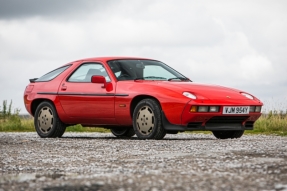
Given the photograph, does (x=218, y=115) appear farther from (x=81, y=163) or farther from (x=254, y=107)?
(x=81, y=163)

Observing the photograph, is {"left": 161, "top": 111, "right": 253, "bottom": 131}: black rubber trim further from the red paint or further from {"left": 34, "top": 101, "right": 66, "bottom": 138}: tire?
{"left": 34, "top": 101, "right": 66, "bottom": 138}: tire

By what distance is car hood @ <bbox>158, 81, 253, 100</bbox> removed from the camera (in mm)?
10181

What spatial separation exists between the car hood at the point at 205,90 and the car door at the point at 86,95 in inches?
43.9

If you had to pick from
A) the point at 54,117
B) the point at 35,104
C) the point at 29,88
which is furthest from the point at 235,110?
the point at 29,88

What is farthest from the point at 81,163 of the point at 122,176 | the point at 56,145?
the point at 56,145

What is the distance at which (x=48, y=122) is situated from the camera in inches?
477

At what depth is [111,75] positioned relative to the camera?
11.2m

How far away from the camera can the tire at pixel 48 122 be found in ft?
39.4

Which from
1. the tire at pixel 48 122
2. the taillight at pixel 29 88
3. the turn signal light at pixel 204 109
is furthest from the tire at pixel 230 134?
the taillight at pixel 29 88

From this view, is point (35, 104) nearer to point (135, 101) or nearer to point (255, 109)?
point (135, 101)

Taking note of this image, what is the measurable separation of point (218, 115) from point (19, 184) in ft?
18.6

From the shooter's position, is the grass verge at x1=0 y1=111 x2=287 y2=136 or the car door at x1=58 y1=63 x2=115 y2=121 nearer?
the car door at x1=58 y1=63 x2=115 y2=121

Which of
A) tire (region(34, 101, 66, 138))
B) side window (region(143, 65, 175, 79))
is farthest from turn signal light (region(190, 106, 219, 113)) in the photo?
tire (region(34, 101, 66, 138))

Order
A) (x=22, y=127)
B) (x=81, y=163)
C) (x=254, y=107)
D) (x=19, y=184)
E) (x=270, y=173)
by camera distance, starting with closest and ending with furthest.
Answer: (x=19, y=184) < (x=270, y=173) < (x=81, y=163) < (x=254, y=107) < (x=22, y=127)
